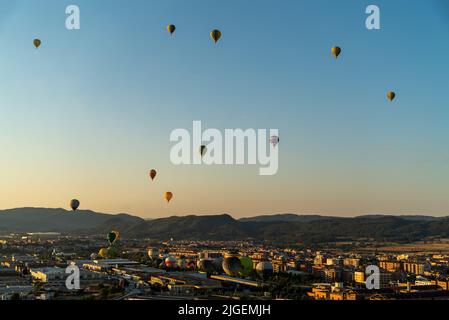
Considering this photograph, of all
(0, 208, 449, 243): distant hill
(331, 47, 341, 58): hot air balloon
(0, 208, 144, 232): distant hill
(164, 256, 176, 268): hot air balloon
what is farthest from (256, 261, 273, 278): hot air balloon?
(0, 208, 144, 232): distant hill

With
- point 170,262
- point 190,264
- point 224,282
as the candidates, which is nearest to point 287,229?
point 170,262

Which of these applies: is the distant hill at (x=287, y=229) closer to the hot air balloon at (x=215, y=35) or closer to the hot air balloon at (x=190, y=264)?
the hot air balloon at (x=190, y=264)

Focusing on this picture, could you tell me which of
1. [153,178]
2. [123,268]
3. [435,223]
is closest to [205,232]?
[435,223]

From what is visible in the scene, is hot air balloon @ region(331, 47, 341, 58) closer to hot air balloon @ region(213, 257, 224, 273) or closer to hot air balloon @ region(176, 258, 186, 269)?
hot air balloon @ region(213, 257, 224, 273)

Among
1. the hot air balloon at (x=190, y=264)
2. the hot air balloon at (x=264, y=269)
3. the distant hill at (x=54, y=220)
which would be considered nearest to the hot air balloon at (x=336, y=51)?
the hot air balloon at (x=264, y=269)

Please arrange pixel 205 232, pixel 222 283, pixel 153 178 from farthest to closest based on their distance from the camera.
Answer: pixel 205 232, pixel 222 283, pixel 153 178

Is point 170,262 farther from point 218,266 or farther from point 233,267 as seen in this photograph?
point 233,267
